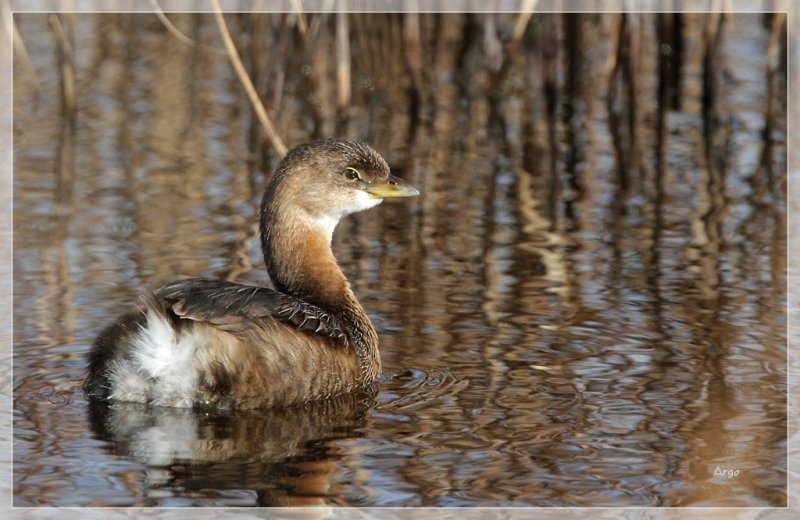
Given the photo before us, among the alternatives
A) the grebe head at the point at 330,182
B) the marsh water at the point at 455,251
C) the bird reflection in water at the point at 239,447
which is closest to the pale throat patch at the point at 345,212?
the grebe head at the point at 330,182

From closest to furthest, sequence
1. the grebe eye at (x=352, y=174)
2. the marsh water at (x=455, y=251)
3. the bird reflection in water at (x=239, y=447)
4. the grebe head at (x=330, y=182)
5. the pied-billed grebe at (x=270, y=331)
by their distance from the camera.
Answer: the bird reflection in water at (x=239, y=447), the marsh water at (x=455, y=251), the pied-billed grebe at (x=270, y=331), the grebe head at (x=330, y=182), the grebe eye at (x=352, y=174)

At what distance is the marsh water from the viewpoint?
5027 millimetres

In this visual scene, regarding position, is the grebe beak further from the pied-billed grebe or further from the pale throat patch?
the pied-billed grebe

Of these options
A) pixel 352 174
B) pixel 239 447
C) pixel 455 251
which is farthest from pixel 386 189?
pixel 239 447

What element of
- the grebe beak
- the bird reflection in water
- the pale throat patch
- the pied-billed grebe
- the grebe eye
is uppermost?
the grebe eye

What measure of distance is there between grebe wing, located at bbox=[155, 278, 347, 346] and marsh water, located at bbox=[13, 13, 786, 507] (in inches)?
12.5

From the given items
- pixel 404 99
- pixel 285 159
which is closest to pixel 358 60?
pixel 404 99

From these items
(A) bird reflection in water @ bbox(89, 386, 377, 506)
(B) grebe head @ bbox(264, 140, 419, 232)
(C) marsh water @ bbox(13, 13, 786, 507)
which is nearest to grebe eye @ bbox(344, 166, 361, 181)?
(B) grebe head @ bbox(264, 140, 419, 232)

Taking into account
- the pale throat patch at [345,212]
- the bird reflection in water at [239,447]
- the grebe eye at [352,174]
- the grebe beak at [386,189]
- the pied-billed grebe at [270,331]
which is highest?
the grebe eye at [352,174]

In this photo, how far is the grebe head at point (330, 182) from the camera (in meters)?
6.51

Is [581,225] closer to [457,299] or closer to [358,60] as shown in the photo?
[457,299]

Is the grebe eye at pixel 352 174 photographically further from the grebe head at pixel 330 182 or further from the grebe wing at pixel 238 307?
the grebe wing at pixel 238 307

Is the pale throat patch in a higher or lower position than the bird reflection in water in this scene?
higher

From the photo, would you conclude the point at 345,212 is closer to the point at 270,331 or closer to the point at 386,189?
the point at 386,189
